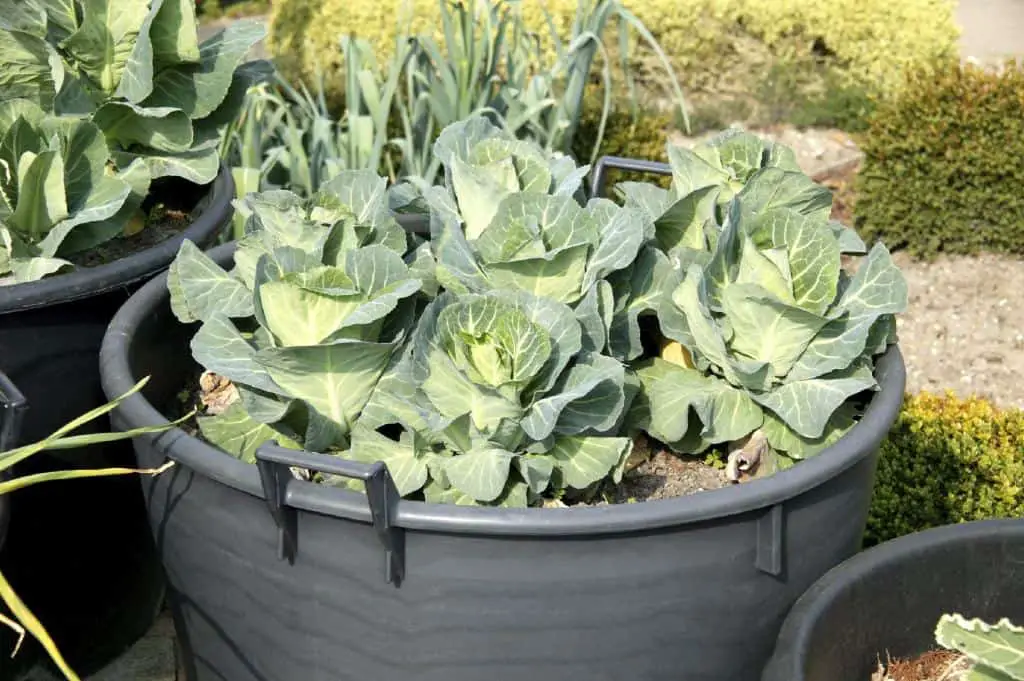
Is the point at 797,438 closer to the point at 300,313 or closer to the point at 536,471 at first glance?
the point at 536,471

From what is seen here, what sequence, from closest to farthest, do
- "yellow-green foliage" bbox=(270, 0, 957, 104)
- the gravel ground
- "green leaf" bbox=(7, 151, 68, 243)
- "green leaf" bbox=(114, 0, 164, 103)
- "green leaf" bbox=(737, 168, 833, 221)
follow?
"green leaf" bbox=(737, 168, 833, 221) < "green leaf" bbox=(7, 151, 68, 243) < "green leaf" bbox=(114, 0, 164, 103) < the gravel ground < "yellow-green foliage" bbox=(270, 0, 957, 104)

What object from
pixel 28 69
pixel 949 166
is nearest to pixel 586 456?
pixel 28 69

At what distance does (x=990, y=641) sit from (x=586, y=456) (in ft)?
1.84

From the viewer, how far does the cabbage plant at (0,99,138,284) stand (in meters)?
1.94

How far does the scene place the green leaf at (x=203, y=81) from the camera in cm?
219

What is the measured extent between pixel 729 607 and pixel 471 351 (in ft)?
1.61

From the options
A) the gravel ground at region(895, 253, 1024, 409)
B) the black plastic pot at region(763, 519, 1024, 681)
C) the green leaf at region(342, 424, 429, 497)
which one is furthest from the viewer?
the gravel ground at region(895, 253, 1024, 409)

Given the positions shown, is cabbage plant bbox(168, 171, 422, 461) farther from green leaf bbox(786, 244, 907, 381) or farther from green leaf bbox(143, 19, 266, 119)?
green leaf bbox(786, 244, 907, 381)

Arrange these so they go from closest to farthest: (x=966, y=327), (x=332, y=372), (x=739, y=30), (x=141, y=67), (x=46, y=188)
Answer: (x=332, y=372) < (x=46, y=188) < (x=141, y=67) < (x=966, y=327) < (x=739, y=30)

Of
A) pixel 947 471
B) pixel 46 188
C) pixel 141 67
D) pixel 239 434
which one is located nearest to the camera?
pixel 239 434

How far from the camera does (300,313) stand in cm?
158

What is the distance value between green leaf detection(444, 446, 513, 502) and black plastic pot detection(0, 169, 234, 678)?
78cm

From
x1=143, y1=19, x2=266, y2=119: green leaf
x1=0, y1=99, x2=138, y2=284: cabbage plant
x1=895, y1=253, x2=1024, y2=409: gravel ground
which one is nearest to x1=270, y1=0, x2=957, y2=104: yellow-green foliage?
x1=895, y1=253, x2=1024, y2=409: gravel ground

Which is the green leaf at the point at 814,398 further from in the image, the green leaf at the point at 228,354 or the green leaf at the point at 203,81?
the green leaf at the point at 203,81
